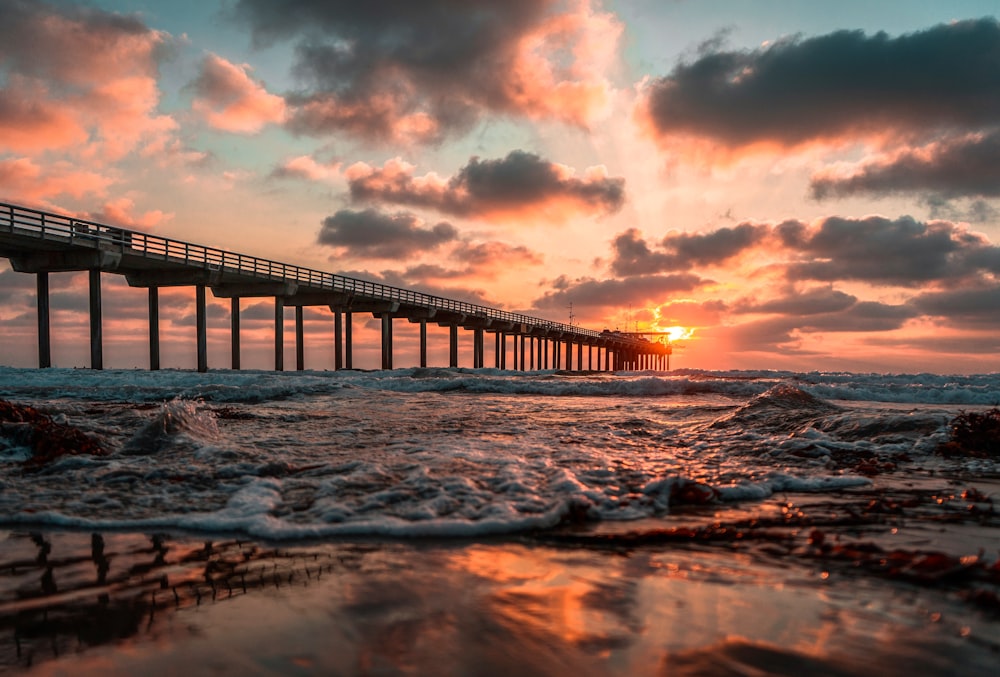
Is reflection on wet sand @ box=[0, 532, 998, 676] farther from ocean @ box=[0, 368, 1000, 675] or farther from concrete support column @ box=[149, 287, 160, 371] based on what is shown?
concrete support column @ box=[149, 287, 160, 371]

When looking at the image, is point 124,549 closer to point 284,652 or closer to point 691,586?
point 284,652

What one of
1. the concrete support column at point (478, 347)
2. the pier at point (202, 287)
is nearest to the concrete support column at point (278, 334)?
the pier at point (202, 287)

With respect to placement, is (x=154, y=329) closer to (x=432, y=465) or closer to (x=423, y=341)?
(x=423, y=341)

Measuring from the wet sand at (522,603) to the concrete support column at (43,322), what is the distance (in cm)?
2761

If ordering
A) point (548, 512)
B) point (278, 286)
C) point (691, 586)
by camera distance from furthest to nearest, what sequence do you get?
point (278, 286), point (548, 512), point (691, 586)

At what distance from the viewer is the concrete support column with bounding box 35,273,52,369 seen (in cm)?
2597

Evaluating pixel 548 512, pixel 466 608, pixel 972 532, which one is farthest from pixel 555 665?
pixel 972 532

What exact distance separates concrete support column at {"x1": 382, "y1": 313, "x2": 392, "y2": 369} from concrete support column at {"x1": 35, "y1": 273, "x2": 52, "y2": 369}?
68.5ft

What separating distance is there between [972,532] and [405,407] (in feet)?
27.5

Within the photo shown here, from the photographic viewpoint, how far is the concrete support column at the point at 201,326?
3192cm

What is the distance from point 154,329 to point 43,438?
2723cm

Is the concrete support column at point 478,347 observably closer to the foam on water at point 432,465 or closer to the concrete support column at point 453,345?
the concrete support column at point 453,345

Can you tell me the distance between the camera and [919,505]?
384cm

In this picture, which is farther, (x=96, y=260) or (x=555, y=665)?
(x=96, y=260)
